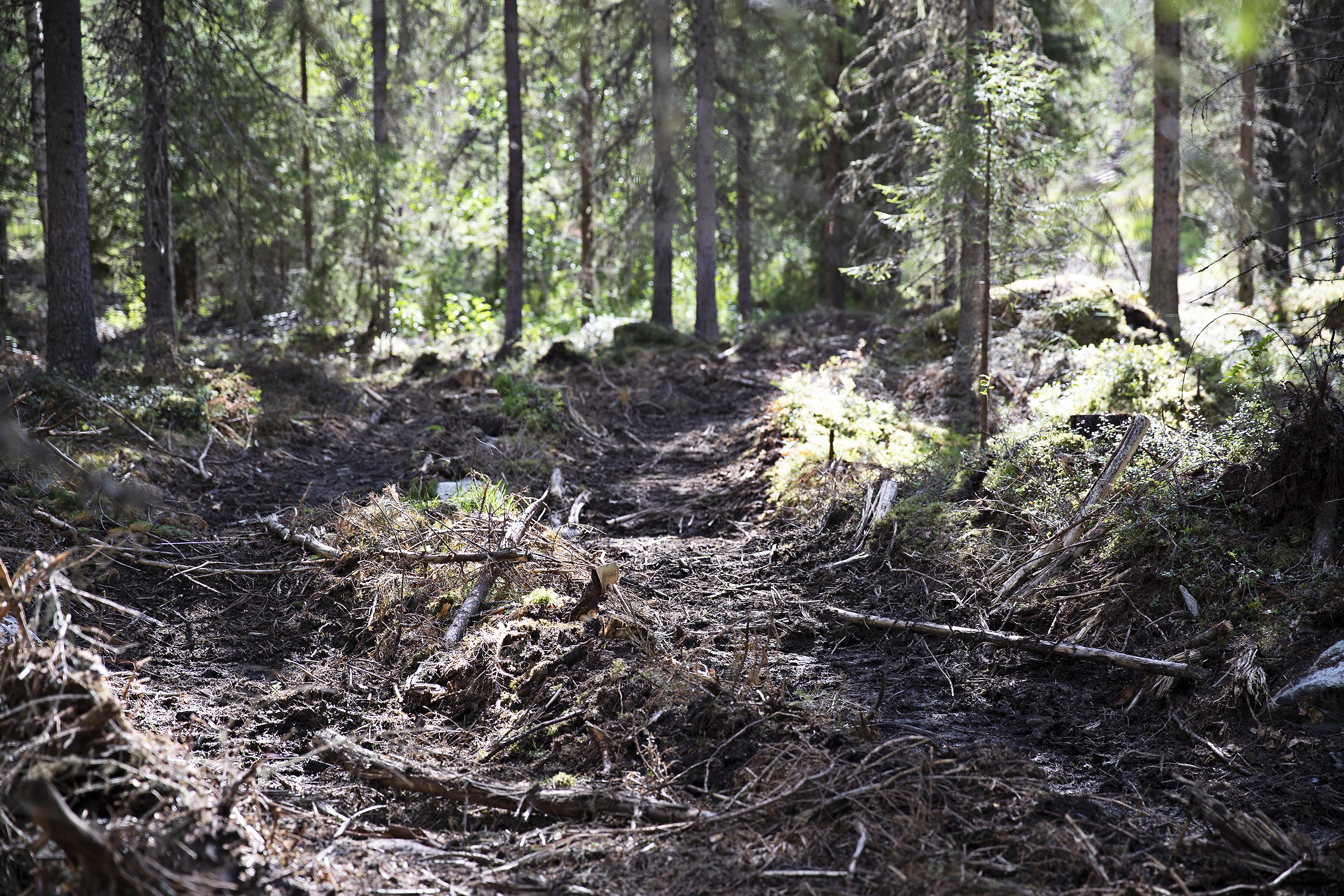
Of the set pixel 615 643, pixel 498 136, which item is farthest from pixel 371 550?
pixel 498 136

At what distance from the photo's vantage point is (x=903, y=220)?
8172 mm

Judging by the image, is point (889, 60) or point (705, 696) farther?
point (889, 60)

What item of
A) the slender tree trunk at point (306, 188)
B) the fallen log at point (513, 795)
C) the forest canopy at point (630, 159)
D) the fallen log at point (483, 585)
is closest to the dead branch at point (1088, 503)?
the forest canopy at point (630, 159)

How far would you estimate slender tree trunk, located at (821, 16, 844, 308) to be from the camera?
2047 centimetres

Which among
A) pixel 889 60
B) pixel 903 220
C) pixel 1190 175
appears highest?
pixel 889 60

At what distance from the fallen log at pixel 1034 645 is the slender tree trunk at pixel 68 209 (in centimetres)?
947

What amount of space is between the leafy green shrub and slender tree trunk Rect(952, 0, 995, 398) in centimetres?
518

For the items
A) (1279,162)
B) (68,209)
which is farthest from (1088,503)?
(1279,162)

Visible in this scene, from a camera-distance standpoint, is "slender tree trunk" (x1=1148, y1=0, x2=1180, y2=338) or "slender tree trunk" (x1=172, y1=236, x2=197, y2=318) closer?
"slender tree trunk" (x1=1148, y1=0, x2=1180, y2=338)

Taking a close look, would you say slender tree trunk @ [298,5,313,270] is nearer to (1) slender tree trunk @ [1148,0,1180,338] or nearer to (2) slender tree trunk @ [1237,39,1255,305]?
(1) slender tree trunk @ [1148,0,1180,338]

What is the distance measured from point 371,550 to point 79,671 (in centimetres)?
298

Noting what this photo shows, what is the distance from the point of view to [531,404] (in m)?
11.5

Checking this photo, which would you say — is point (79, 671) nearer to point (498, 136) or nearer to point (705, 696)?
point (705, 696)

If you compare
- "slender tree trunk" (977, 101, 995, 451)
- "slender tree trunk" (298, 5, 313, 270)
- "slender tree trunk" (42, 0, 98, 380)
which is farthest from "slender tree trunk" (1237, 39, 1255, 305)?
"slender tree trunk" (298, 5, 313, 270)
